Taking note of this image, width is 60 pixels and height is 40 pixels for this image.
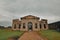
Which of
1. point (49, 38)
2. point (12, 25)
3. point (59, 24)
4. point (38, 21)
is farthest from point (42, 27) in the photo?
point (49, 38)

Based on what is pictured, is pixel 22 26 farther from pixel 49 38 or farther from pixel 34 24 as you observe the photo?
pixel 49 38

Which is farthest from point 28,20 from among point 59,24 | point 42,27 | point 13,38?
point 13,38

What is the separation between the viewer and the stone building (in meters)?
49.5

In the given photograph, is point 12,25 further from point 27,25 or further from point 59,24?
point 59,24

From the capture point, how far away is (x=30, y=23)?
5044 cm

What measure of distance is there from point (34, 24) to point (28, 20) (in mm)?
2312

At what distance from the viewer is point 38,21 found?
50000 mm

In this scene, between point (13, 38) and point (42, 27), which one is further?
point (42, 27)

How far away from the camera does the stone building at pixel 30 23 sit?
49469 mm

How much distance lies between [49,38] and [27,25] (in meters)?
21.7

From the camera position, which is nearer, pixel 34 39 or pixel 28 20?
pixel 34 39

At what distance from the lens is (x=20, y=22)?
A: 167 ft

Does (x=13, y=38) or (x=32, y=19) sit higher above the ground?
(x=32, y=19)

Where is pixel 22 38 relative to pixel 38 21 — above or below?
below
